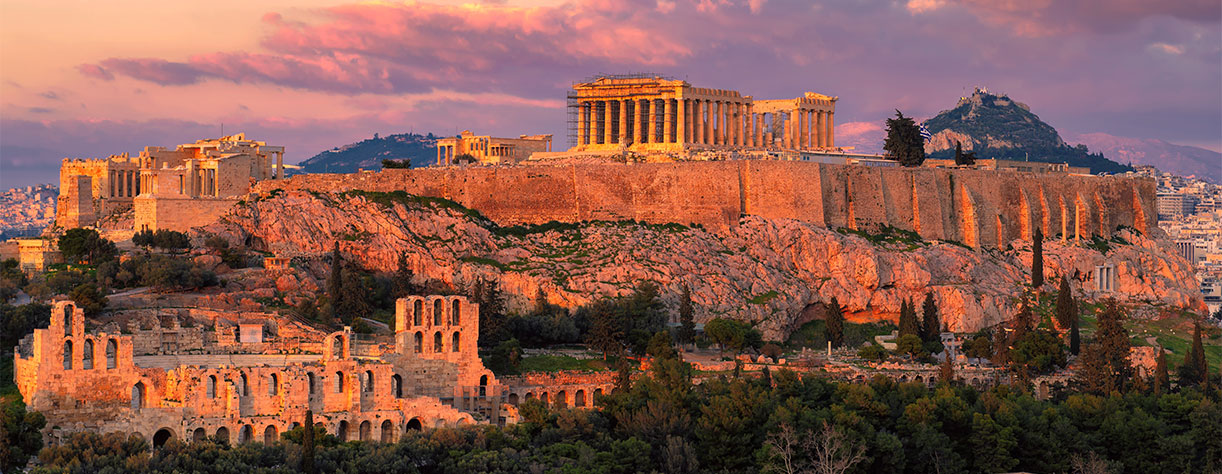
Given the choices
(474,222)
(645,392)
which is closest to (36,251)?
(474,222)

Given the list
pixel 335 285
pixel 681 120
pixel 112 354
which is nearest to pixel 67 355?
pixel 112 354

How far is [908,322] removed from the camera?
7825 centimetres

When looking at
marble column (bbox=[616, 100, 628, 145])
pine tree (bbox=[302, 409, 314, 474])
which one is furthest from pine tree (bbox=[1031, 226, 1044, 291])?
pine tree (bbox=[302, 409, 314, 474])

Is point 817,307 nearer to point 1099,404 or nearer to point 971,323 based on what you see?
point 971,323

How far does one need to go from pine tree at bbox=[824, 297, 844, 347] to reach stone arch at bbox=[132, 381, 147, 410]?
37.3 metres

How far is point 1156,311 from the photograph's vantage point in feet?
306

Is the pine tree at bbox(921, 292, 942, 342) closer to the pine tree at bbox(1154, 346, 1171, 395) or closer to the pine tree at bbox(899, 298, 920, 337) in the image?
the pine tree at bbox(899, 298, 920, 337)

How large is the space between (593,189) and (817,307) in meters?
13.7

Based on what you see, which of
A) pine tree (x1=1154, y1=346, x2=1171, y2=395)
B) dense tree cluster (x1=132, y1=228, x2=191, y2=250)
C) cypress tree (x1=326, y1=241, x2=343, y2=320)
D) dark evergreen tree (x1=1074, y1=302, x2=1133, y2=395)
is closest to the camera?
pine tree (x1=1154, y1=346, x2=1171, y2=395)

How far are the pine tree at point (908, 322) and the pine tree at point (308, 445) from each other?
35797 mm

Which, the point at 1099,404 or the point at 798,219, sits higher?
the point at 798,219

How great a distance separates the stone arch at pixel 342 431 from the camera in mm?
53562

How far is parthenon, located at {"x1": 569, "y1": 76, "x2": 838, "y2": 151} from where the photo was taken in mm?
97812

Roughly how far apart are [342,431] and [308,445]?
5.01 m
